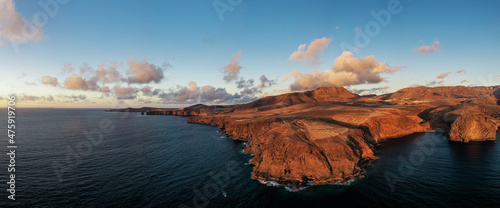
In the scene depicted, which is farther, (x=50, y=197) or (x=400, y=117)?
(x=400, y=117)

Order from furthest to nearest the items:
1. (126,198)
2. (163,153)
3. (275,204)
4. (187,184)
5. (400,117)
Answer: (400,117) < (163,153) < (187,184) < (126,198) < (275,204)

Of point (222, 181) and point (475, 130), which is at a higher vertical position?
point (475, 130)

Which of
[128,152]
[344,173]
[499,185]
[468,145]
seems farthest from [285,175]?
[468,145]

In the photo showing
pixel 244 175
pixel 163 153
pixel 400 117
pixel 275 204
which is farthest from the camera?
pixel 400 117

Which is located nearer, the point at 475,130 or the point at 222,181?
the point at 222,181

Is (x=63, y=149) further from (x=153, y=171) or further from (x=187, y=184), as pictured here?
(x=187, y=184)

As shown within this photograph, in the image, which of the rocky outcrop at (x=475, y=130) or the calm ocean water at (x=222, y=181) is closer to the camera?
the calm ocean water at (x=222, y=181)

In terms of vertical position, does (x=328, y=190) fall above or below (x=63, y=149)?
below

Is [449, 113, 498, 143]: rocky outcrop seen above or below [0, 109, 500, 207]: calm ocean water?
above

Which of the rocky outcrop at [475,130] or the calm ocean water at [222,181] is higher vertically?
the rocky outcrop at [475,130]

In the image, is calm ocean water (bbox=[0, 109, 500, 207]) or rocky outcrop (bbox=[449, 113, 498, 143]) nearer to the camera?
calm ocean water (bbox=[0, 109, 500, 207])

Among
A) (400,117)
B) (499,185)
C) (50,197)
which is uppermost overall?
(400,117)
